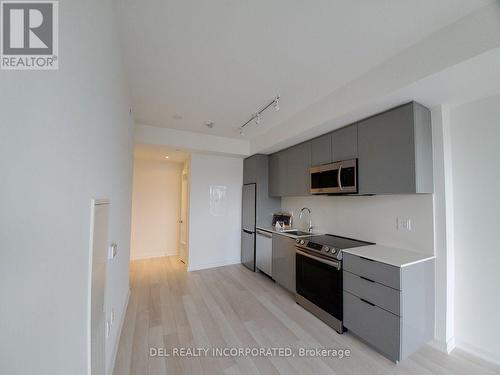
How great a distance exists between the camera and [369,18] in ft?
4.68

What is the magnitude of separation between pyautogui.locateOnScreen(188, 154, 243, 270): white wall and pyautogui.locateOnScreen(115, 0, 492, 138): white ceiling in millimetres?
1906

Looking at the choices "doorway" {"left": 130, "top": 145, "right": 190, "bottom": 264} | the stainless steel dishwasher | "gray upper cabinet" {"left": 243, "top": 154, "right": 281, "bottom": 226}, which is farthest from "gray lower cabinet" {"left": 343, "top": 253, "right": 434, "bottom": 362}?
"doorway" {"left": 130, "top": 145, "right": 190, "bottom": 264}

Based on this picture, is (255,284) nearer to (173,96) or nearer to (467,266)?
(467,266)

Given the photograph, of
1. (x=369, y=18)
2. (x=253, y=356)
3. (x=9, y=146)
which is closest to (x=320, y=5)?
(x=369, y=18)

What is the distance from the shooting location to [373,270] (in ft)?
6.41

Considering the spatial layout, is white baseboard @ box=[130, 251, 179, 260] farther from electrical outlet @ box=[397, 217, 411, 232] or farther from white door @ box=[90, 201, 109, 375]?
electrical outlet @ box=[397, 217, 411, 232]

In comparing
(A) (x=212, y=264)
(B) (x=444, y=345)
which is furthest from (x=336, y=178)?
(A) (x=212, y=264)

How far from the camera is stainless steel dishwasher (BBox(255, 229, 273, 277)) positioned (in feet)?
11.8

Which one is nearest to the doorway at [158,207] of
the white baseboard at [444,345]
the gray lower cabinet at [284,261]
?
the gray lower cabinet at [284,261]

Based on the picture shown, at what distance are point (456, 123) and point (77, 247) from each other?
10.4 ft

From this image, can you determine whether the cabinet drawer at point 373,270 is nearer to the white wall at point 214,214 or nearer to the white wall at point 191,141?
the white wall at point 214,214

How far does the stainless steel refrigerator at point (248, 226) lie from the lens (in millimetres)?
4141

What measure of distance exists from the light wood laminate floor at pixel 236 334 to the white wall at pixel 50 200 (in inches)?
49.6

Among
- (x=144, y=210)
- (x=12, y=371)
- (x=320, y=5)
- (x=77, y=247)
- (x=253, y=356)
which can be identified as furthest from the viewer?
(x=144, y=210)
